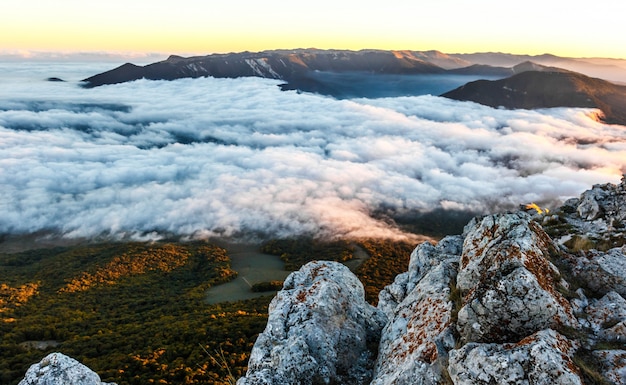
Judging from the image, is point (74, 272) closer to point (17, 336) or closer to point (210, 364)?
point (17, 336)

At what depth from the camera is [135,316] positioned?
11844 centimetres

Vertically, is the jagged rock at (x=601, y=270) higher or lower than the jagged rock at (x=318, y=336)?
higher

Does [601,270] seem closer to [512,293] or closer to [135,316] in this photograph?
[512,293]

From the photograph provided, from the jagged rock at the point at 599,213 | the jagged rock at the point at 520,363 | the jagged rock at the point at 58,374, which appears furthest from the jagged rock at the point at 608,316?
the jagged rock at the point at 58,374

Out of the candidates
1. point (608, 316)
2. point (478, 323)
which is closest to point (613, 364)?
point (608, 316)

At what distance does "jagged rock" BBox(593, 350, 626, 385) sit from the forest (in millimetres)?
10449

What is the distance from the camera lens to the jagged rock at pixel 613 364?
30.3 ft

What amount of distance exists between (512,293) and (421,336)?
3.86 meters

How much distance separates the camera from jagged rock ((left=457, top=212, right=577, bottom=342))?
35.8ft

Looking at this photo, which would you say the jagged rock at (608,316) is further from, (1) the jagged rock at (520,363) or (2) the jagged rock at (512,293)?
(1) the jagged rock at (520,363)

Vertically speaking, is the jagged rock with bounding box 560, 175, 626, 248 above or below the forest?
above

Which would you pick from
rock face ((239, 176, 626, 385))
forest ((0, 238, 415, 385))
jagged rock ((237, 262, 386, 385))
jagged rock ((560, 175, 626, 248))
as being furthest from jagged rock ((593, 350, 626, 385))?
jagged rock ((560, 175, 626, 248))

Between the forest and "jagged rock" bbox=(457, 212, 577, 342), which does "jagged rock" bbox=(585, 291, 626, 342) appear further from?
the forest

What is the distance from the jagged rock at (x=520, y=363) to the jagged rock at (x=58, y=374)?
61.5 feet
